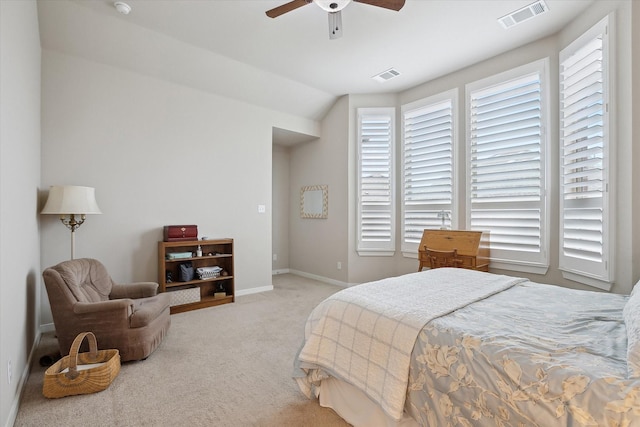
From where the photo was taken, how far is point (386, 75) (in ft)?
14.4

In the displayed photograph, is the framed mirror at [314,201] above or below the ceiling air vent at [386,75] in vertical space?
below

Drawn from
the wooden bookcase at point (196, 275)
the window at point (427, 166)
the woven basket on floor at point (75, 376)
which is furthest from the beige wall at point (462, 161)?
the woven basket on floor at point (75, 376)

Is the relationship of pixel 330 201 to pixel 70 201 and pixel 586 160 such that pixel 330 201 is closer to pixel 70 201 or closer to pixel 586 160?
pixel 586 160

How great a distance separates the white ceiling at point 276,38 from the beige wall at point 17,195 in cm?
57

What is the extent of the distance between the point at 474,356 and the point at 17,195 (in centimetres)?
288

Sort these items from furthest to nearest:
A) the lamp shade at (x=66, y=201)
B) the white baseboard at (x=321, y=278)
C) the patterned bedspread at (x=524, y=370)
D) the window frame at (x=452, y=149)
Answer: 1. the white baseboard at (x=321, y=278)
2. the window frame at (x=452, y=149)
3. the lamp shade at (x=66, y=201)
4. the patterned bedspread at (x=524, y=370)

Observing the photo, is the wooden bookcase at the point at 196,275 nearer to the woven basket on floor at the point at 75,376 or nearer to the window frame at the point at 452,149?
the woven basket on floor at the point at 75,376

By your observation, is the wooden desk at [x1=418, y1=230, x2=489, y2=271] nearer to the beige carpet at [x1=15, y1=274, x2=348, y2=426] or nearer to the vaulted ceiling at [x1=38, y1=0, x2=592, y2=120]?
the beige carpet at [x1=15, y1=274, x2=348, y2=426]

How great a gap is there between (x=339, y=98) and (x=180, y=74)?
2.50 m

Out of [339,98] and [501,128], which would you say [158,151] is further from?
[501,128]

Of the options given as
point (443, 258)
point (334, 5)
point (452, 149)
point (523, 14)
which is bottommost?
point (443, 258)

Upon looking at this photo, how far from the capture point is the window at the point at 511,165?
3.41m

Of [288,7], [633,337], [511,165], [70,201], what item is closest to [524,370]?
[633,337]

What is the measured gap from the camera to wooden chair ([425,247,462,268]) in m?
3.60
